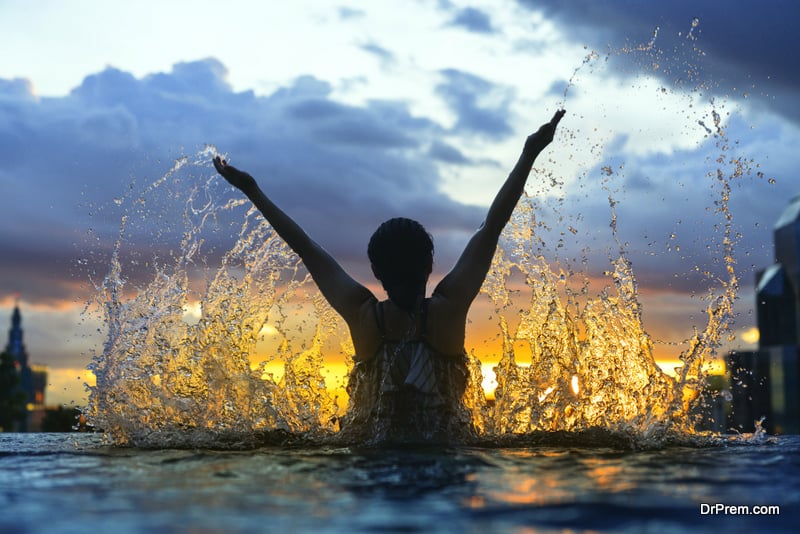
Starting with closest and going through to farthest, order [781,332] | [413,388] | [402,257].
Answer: [402,257]
[413,388]
[781,332]

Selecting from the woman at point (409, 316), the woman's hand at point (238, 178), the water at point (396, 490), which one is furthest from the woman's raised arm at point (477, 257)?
the woman's hand at point (238, 178)

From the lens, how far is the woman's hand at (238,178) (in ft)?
21.6

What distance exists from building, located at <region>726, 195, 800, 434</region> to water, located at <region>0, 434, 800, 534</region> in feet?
315

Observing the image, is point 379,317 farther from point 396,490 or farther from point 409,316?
point 396,490

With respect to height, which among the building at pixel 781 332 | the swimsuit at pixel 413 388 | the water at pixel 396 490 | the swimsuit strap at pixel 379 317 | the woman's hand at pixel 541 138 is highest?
the building at pixel 781 332

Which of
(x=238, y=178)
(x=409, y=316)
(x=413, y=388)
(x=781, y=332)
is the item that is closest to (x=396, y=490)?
(x=413, y=388)

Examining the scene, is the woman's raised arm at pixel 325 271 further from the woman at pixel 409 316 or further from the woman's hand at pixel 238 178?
the woman's hand at pixel 238 178

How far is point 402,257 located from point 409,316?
419 millimetres

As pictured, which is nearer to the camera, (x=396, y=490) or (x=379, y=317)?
(x=396, y=490)

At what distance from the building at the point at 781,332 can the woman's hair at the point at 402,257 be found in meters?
95.8

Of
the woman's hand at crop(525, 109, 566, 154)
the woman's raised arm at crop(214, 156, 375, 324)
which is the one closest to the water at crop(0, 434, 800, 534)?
the woman's raised arm at crop(214, 156, 375, 324)

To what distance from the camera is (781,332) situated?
97.9m

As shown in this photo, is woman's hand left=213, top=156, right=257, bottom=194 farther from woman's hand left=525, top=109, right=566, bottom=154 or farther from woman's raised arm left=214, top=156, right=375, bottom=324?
woman's hand left=525, top=109, right=566, bottom=154

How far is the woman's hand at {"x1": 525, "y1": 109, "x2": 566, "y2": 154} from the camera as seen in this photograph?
6434 millimetres
